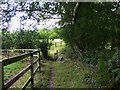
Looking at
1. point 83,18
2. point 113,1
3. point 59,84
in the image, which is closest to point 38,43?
point 83,18

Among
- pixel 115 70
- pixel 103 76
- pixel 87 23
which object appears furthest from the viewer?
pixel 87 23

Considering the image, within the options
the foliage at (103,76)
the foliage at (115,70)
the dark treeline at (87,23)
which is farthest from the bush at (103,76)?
the dark treeline at (87,23)

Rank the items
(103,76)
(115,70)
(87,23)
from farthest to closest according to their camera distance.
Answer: (87,23) → (103,76) → (115,70)

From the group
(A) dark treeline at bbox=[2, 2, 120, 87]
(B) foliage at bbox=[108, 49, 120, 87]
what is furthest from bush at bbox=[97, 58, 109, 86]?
(A) dark treeline at bbox=[2, 2, 120, 87]

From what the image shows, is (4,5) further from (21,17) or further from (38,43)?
(38,43)

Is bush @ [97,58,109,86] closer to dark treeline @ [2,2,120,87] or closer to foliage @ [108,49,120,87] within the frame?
foliage @ [108,49,120,87]

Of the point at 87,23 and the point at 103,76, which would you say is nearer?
the point at 103,76

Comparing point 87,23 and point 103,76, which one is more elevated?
point 87,23

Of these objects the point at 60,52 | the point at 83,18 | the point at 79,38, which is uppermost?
the point at 83,18

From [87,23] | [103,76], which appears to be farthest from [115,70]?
[87,23]

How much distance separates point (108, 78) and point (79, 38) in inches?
225

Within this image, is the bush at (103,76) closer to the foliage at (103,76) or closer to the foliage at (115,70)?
the foliage at (103,76)

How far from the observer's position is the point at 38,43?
17047mm

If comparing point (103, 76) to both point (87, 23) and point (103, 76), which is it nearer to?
point (103, 76)
